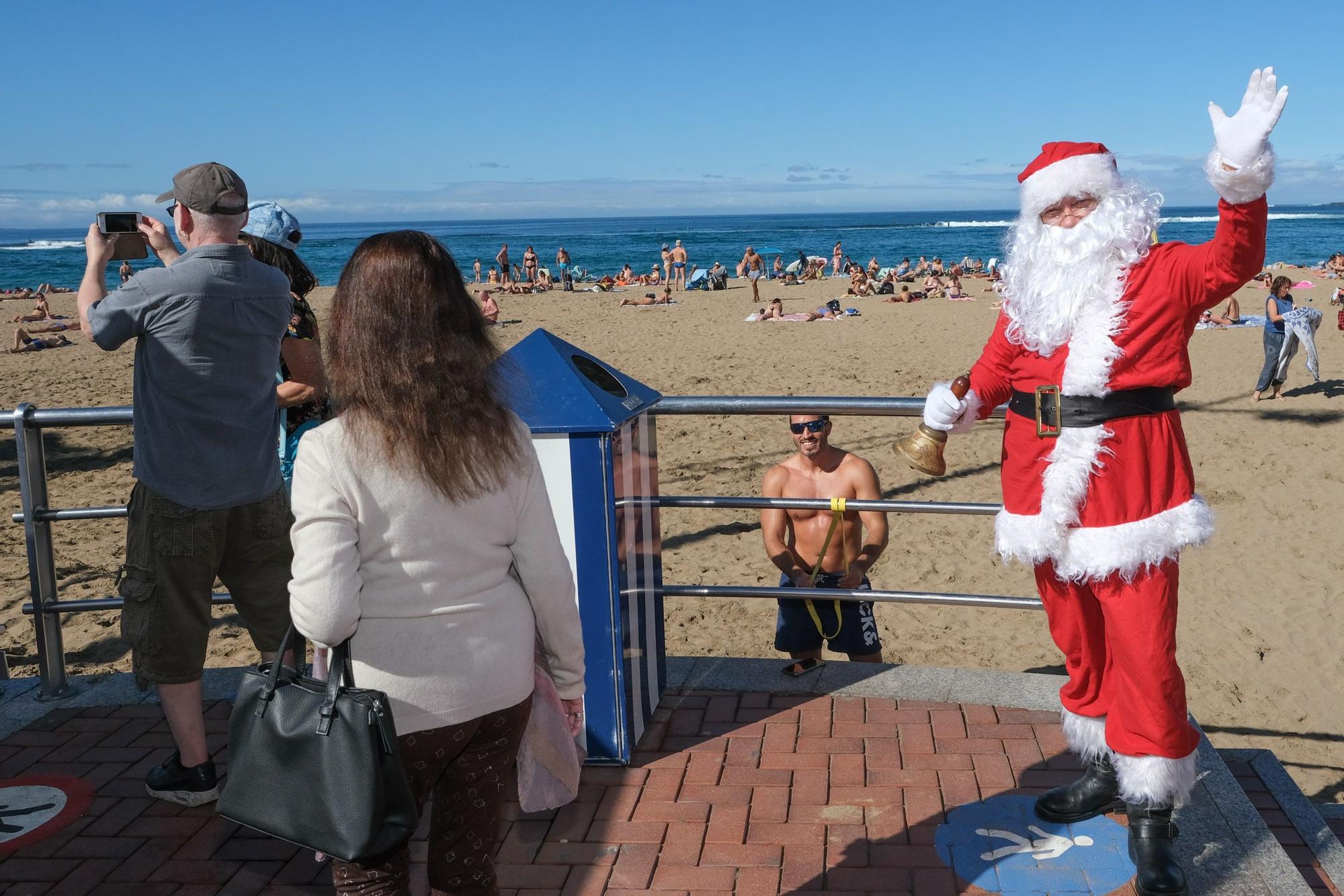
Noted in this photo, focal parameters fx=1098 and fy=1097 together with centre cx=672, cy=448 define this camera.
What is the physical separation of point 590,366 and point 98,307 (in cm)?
139

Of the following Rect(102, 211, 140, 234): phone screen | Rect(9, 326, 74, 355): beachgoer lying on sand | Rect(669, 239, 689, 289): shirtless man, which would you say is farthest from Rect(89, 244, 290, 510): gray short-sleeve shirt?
Rect(669, 239, 689, 289): shirtless man

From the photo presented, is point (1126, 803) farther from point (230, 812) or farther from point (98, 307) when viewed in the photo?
point (98, 307)

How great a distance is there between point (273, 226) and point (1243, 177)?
274 cm

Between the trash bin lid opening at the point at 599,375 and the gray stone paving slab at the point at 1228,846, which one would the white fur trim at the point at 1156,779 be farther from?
the trash bin lid opening at the point at 599,375

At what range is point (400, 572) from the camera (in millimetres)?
1966

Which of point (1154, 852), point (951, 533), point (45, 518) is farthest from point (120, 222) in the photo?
point (951, 533)

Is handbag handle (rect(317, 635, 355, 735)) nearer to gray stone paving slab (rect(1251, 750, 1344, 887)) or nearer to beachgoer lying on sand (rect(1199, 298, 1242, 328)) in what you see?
gray stone paving slab (rect(1251, 750, 1344, 887))

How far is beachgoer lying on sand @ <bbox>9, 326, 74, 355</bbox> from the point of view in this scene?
61.0ft

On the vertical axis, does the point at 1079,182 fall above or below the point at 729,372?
above

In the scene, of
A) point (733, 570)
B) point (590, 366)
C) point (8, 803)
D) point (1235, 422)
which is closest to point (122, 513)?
point (8, 803)

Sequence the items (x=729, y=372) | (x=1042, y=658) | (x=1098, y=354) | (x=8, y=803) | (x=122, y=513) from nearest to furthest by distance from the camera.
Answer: (x=1098, y=354) < (x=8, y=803) < (x=122, y=513) < (x=1042, y=658) < (x=729, y=372)

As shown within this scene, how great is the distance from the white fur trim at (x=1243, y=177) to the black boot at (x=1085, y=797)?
1.56 m

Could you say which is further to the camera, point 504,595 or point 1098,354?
point 1098,354

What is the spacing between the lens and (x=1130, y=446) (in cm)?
278
